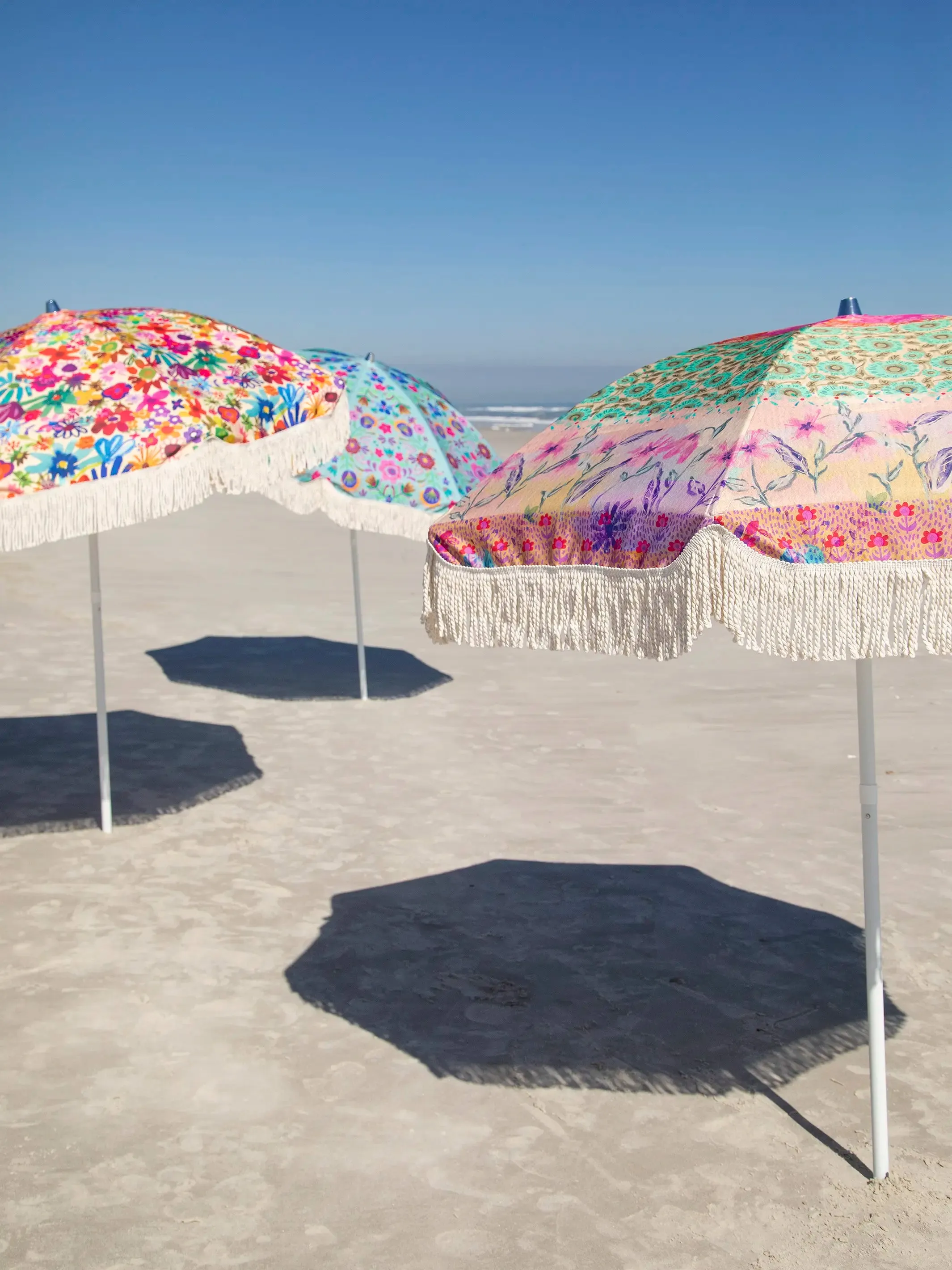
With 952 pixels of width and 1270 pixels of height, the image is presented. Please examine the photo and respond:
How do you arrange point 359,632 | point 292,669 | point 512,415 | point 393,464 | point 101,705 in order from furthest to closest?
1. point 512,415
2. point 292,669
3. point 359,632
4. point 393,464
5. point 101,705

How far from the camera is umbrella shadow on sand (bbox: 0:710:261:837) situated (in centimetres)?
613

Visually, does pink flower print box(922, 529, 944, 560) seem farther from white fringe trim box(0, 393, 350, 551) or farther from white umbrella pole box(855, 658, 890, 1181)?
white fringe trim box(0, 393, 350, 551)

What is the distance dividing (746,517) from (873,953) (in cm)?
131

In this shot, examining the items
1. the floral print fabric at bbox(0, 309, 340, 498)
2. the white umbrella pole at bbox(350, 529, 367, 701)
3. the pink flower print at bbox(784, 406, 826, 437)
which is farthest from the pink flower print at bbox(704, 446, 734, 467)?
the white umbrella pole at bbox(350, 529, 367, 701)


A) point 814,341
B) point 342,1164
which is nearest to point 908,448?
point 814,341

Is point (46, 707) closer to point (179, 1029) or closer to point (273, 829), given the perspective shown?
point (273, 829)

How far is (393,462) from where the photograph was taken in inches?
307

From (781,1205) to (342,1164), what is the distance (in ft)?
3.78

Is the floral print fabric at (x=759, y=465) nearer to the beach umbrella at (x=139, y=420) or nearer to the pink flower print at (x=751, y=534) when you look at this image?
the pink flower print at (x=751, y=534)

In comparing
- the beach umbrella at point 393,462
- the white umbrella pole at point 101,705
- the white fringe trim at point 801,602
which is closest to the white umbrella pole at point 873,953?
the white fringe trim at point 801,602

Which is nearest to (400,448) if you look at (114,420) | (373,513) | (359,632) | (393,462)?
(393,462)

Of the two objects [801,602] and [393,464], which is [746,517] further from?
[393,464]

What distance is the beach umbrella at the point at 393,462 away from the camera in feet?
25.0

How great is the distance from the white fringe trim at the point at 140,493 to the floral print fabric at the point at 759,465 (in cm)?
154
